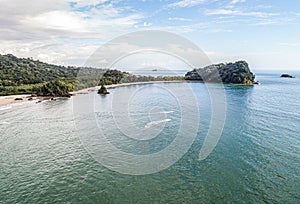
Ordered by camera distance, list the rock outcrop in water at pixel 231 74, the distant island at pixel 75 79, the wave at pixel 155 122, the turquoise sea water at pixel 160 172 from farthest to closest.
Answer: the rock outcrop in water at pixel 231 74 < the distant island at pixel 75 79 < the wave at pixel 155 122 < the turquoise sea water at pixel 160 172

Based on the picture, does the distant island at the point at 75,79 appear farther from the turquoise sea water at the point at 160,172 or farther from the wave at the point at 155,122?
the wave at the point at 155,122

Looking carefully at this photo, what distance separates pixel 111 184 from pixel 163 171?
5.25m

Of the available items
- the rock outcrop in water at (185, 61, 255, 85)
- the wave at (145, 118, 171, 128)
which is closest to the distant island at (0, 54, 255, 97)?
the rock outcrop in water at (185, 61, 255, 85)

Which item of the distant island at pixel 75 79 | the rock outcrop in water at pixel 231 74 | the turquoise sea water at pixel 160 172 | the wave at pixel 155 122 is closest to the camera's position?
the turquoise sea water at pixel 160 172

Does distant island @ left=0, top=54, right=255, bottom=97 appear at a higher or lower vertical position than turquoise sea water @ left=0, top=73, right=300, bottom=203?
higher

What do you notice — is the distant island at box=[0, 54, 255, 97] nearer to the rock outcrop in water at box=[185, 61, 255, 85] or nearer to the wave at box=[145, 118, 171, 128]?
the rock outcrop in water at box=[185, 61, 255, 85]

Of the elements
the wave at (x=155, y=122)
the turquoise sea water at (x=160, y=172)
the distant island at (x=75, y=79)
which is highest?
the distant island at (x=75, y=79)

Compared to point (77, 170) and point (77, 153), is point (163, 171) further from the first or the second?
point (77, 153)

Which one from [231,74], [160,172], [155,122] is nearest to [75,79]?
[155,122]

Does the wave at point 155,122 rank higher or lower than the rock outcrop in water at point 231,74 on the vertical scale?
lower

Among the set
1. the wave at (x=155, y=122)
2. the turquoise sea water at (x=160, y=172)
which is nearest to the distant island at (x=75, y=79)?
the turquoise sea water at (x=160, y=172)

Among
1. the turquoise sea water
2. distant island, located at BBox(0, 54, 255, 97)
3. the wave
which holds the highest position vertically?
distant island, located at BBox(0, 54, 255, 97)

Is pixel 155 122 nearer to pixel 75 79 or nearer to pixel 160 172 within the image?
pixel 160 172

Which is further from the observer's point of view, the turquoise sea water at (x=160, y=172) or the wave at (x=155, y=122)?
the wave at (x=155, y=122)
